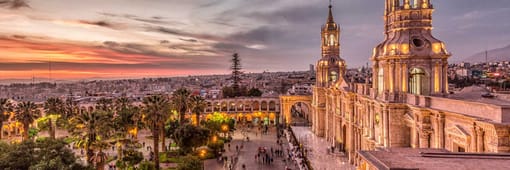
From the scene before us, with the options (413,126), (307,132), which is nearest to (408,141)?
(413,126)

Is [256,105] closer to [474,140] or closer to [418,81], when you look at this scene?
[418,81]

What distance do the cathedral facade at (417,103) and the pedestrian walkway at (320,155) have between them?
112 inches

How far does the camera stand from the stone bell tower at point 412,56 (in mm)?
21400

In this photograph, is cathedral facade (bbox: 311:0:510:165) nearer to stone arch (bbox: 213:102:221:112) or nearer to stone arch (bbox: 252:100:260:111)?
stone arch (bbox: 252:100:260:111)

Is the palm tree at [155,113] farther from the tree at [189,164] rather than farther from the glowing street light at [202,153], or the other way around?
the glowing street light at [202,153]

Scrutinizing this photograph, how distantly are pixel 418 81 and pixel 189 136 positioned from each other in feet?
65.2

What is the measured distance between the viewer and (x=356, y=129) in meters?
31.3

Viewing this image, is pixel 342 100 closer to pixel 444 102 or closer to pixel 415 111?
pixel 415 111

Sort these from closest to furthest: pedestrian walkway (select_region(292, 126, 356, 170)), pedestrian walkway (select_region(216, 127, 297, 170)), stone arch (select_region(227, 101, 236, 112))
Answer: pedestrian walkway (select_region(292, 126, 356, 170))
pedestrian walkway (select_region(216, 127, 297, 170))
stone arch (select_region(227, 101, 236, 112))

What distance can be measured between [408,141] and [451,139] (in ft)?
15.4

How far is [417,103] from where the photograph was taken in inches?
788

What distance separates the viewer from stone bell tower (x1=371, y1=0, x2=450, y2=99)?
21.4m

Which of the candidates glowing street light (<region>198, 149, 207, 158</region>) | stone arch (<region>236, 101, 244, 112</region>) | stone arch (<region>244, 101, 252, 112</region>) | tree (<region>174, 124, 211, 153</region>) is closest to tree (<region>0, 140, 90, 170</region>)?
tree (<region>174, 124, 211, 153</region>)

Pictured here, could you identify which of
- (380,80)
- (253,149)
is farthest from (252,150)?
(380,80)
